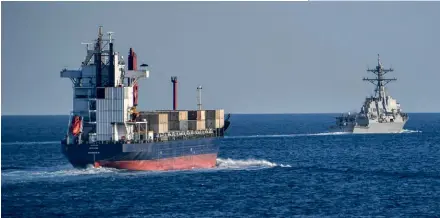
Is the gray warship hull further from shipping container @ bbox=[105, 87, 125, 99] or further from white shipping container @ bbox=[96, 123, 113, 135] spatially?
white shipping container @ bbox=[96, 123, 113, 135]

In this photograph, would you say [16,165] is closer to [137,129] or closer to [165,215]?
[137,129]

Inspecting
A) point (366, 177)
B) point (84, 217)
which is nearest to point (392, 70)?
point (366, 177)

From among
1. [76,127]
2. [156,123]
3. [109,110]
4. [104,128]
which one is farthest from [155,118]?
[76,127]

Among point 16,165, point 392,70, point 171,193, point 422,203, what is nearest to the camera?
point 422,203

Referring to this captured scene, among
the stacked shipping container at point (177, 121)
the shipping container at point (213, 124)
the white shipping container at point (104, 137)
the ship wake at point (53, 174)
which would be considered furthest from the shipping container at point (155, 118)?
the shipping container at point (213, 124)

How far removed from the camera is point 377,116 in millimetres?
181125

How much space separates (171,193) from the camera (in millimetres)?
66688

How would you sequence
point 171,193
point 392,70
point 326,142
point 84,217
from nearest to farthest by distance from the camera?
point 84,217 < point 171,193 < point 326,142 < point 392,70

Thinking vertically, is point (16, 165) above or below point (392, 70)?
below

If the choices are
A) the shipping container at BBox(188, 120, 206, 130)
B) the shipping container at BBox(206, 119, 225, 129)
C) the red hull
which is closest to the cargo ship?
the red hull

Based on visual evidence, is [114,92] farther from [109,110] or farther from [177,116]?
[177,116]

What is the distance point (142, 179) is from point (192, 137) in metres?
17.0

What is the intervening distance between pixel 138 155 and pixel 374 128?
349 feet

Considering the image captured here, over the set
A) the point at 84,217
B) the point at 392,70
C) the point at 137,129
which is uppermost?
the point at 392,70
